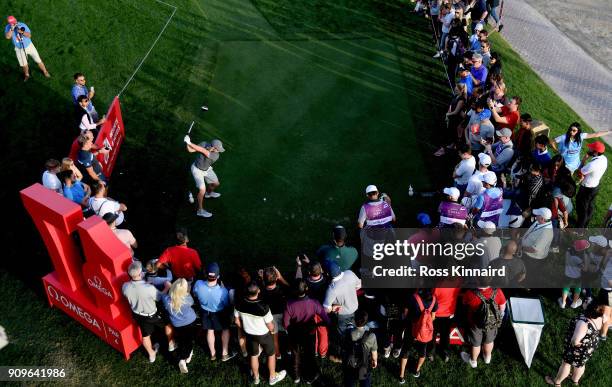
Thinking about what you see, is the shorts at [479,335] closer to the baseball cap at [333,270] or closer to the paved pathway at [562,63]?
the baseball cap at [333,270]

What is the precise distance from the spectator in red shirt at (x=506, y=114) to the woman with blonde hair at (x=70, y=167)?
25.1ft

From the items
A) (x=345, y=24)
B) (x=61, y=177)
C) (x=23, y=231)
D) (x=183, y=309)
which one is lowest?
(x=23, y=231)

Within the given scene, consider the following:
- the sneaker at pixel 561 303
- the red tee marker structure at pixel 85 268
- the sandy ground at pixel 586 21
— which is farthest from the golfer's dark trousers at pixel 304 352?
the sandy ground at pixel 586 21

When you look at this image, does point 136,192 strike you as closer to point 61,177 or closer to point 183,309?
point 61,177

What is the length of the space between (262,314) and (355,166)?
5707 millimetres

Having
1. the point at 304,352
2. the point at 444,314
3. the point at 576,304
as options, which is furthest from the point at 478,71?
the point at 304,352

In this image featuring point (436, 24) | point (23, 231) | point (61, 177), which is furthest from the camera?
point (436, 24)

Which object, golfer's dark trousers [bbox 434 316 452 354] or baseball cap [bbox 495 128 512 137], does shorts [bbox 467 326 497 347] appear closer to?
golfer's dark trousers [bbox 434 316 452 354]

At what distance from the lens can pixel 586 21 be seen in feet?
63.8

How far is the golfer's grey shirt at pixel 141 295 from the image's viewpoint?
8320mm

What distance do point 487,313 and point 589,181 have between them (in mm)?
3926

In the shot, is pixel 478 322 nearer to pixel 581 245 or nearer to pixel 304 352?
pixel 581 245

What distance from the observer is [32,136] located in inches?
523

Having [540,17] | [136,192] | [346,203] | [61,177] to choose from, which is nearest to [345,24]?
[540,17]
